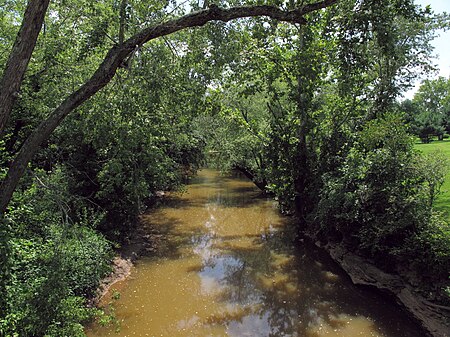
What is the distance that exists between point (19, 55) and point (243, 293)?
785 centimetres

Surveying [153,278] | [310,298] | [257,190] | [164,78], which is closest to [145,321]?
[153,278]

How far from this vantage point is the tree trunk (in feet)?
15.6

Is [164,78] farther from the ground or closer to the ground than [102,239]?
farther from the ground

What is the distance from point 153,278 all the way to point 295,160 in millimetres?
6954

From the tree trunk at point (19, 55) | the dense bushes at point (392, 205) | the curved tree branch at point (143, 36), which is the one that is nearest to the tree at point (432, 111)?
the dense bushes at point (392, 205)

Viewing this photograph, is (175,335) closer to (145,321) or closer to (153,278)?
(145,321)

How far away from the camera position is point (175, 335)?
7.60 meters

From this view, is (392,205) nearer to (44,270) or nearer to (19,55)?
(44,270)

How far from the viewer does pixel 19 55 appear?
4805 mm

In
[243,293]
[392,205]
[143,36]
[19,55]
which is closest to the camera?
[19,55]

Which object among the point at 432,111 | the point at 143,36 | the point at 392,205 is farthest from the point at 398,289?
the point at 432,111

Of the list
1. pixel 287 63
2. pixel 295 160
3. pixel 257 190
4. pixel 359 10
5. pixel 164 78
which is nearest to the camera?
pixel 359 10

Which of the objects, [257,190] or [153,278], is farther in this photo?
[257,190]

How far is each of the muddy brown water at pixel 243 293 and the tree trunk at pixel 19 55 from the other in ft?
15.0
